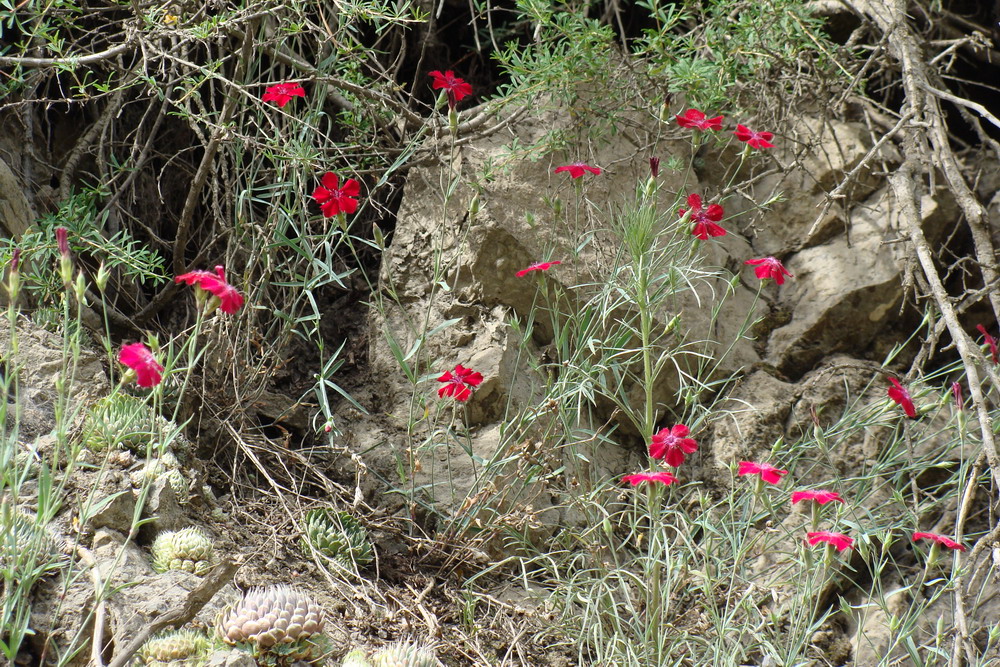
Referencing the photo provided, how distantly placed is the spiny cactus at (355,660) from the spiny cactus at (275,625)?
0.06 meters

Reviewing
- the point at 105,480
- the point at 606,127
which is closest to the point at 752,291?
the point at 606,127

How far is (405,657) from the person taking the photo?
177cm

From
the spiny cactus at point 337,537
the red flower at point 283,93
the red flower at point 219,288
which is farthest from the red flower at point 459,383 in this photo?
the red flower at point 283,93

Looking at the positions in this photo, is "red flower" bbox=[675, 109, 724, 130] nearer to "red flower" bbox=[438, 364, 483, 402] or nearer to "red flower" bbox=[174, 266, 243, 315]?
"red flower" bbox=[438, 364, 483, 402]

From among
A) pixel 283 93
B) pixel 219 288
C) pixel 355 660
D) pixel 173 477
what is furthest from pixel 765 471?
pixel 283 93

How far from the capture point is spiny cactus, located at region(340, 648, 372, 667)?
5.72 ft

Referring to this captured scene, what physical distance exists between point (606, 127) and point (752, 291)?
2.43 ft

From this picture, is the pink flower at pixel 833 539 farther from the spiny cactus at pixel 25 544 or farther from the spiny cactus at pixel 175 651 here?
the spiny cactus at pixel 25 544

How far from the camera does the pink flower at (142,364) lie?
53.2 inches

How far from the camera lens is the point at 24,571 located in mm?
1277

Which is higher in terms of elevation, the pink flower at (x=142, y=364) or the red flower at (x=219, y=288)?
the red flower at (x=219, y=288)

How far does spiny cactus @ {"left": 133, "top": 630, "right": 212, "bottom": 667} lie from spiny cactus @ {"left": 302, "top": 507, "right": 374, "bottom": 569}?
18.7 inches

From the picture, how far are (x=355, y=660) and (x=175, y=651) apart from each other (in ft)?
1.16

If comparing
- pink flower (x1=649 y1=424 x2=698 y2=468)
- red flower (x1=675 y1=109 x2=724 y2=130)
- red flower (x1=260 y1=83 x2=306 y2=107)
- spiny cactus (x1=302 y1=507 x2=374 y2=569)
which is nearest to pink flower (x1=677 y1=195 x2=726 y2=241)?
red flower (x1=675 y1=109 x2=724 y2=130)
